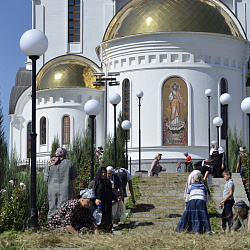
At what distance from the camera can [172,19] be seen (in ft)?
106

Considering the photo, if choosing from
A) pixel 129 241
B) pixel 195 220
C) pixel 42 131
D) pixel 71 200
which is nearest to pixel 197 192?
pixel 195 220

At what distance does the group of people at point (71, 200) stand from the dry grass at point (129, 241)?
91 centimetres

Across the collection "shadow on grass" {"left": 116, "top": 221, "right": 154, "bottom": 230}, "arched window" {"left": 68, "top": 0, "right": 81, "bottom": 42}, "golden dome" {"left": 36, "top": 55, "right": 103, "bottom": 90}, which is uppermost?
"arched window" {"left": 68, "top": 0, "right": 81, "bottom": 42}

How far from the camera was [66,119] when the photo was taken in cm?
3531

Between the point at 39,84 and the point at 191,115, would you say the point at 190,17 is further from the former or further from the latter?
the point at 39,84

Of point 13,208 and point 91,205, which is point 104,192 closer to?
point 91,205

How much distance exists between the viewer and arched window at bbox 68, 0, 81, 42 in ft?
135

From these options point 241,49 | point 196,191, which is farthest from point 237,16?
point 196,191

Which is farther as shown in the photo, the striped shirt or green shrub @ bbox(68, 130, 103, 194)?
green shrub @ bbox(68, 130, 103, 194)

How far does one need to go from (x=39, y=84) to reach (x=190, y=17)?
9.66m

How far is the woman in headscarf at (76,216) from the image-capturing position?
9586 millimetres

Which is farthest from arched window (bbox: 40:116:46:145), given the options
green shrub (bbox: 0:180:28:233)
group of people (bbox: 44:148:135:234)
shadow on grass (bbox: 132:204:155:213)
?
green shrub (bbox: 0:180:28:233)

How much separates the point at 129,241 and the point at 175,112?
24152mm

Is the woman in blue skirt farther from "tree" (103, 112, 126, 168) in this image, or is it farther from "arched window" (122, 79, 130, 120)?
"arched window" (122, 79, 130, 120)
